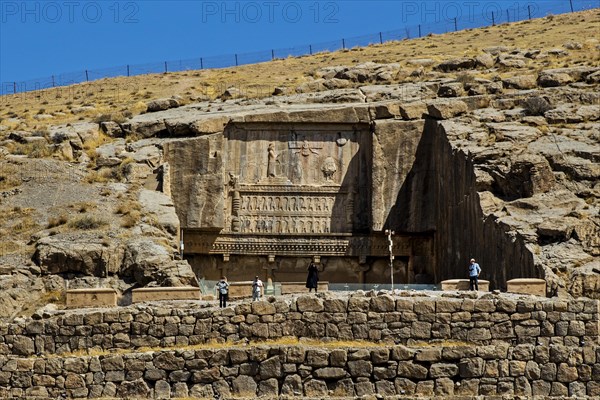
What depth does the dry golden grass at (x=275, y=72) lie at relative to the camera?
178 ft

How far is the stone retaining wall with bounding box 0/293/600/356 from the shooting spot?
2942 cm

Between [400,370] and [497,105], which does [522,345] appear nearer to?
[400,370]

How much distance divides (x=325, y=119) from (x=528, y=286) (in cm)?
1509

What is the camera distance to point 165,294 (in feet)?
112

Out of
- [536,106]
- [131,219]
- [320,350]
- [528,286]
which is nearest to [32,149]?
[131,219]

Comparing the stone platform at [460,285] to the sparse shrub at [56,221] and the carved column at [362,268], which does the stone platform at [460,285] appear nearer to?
the sparse shrub at [56,221]

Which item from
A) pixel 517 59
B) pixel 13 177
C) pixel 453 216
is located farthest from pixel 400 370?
pixel 517 59

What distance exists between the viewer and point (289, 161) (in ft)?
155

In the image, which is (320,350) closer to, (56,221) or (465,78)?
(56,221)

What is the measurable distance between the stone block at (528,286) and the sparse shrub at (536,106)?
40.0 ft

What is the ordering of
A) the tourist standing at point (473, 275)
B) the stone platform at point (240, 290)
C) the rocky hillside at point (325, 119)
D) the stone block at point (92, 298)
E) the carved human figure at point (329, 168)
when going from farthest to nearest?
the carved human figure at point (329, 168) → the rocky hillside at point (325, 119) → the stone platform at point (240, 290) → the tourist standing at point (473, 275) → the stone block at point (92, 298)

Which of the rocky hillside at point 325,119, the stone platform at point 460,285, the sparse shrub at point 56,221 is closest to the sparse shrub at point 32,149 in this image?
the rocky hillside at point 325,119

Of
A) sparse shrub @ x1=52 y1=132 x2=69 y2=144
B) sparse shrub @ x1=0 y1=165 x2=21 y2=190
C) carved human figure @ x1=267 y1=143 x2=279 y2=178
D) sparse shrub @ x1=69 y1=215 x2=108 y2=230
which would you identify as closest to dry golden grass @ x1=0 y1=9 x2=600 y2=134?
sparse shrub @ x1=52 y1=132 x2=69 y2=144

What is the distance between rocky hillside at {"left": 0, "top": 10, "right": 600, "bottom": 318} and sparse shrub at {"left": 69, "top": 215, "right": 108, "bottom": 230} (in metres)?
0.04
